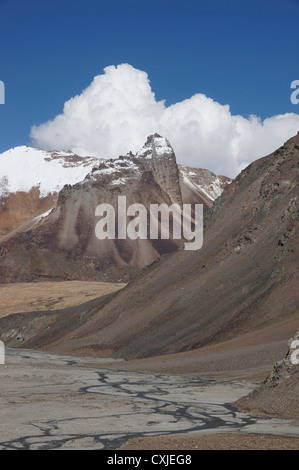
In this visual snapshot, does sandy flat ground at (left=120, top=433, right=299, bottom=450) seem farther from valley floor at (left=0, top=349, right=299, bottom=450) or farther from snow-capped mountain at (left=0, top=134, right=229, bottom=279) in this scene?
snow-capped mountain at (left=0, top=134, right=229, bottom=279)

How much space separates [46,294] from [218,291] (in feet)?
228

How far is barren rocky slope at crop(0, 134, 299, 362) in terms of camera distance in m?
38.5

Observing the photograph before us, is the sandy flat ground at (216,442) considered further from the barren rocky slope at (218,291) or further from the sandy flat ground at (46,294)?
the sandy flat ground at (46,294)

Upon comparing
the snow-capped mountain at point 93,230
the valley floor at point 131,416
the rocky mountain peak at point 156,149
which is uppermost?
the rocky mountain peak at point 156,149

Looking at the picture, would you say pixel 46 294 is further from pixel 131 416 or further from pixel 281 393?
pixel 281 393

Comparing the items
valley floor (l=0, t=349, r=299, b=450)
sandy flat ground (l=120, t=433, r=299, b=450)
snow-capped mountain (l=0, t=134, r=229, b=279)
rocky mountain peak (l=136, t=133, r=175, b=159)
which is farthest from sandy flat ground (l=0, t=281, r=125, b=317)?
rocky mountain peak (l=136, t=133, r=175, b=159)

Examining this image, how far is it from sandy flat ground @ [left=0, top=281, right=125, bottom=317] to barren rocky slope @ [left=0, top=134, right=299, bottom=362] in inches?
1057

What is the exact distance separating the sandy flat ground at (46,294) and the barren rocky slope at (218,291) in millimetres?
26858

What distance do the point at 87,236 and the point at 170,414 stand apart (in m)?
140

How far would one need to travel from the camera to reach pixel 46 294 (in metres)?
109

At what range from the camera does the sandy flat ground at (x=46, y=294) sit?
97.2 metres

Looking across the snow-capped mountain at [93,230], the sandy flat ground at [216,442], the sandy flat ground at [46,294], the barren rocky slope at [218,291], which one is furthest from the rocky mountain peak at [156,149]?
the sandy flat ground at [216,442]

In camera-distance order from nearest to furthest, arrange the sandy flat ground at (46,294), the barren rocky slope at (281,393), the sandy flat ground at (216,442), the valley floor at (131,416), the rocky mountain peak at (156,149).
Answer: the sandy flat ground at (216,442) → the valley floor at (131,416) → the barren rocky slope at (281,393) → the sandy flat ground at (46,294) → the rocky mountain peak at (156,149)
